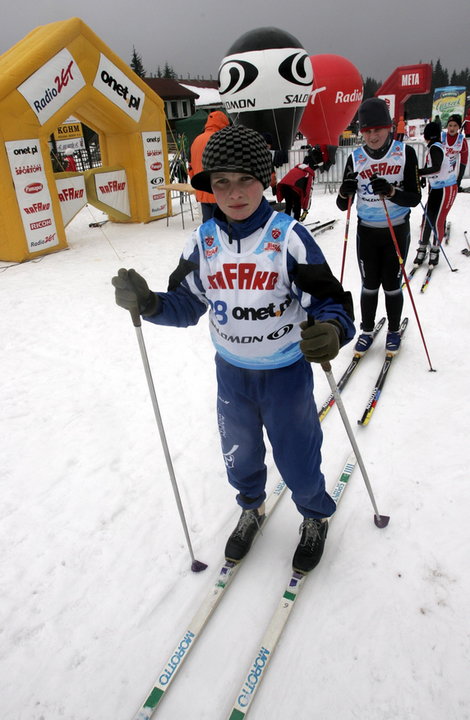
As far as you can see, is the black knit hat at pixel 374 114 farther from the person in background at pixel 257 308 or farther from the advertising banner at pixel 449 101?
the advertising banner at pixel 449 101

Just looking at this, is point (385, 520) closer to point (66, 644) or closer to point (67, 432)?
point (66, 644)

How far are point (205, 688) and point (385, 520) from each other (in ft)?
4.02

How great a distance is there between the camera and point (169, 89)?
38.7 m

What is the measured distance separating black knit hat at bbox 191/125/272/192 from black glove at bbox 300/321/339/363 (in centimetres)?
60

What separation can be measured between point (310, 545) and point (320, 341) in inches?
47.7

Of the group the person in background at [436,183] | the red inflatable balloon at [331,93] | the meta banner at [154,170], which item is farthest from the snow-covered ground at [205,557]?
the red inflatable balloon at [331,93]

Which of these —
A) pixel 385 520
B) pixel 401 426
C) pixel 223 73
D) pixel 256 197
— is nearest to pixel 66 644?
pixel 385 520

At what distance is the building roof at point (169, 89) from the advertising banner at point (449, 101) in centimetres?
2600

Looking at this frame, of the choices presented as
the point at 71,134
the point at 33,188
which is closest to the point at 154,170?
the point at 33,188

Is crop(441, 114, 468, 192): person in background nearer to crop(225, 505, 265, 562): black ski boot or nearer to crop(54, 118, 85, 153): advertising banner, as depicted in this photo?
crop(225, 505, 265, 562): black ski boot

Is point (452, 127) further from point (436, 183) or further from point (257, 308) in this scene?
point (257, 308)

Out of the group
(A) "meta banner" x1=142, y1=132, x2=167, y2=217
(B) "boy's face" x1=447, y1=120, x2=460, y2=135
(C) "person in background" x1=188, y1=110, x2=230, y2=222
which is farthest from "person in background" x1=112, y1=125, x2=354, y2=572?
(A) "meta banner" x1=142, y1=132, x2=167, y2=217

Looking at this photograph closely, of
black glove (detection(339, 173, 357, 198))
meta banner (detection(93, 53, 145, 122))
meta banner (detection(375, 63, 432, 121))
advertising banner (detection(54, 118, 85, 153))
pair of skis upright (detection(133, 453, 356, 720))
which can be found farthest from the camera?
advertising banner (detection(54, 118, 85, 153))

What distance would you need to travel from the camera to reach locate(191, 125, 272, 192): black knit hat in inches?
58.1
